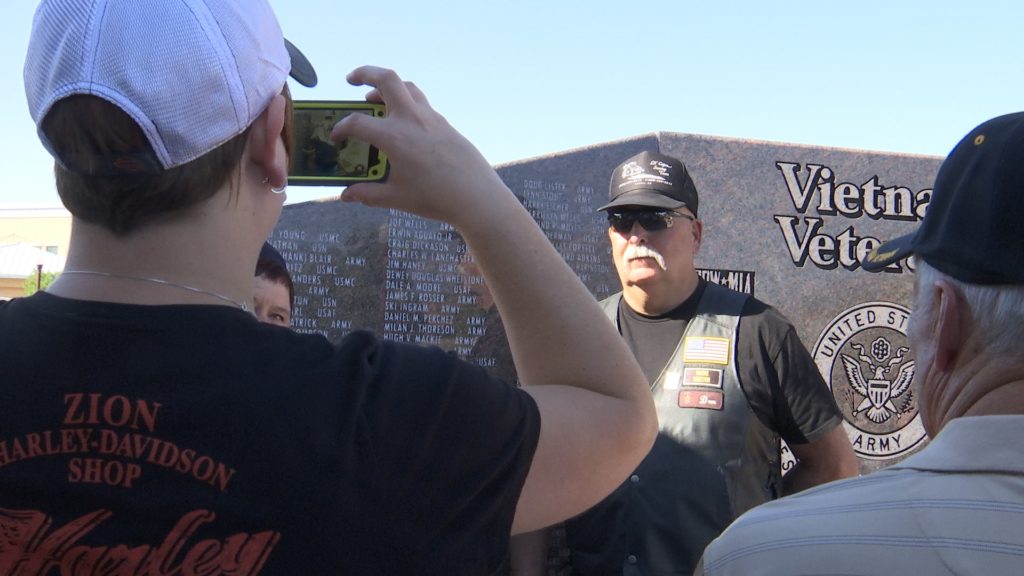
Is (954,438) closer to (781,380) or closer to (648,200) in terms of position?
(781,380)

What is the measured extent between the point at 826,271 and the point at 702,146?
0.81m

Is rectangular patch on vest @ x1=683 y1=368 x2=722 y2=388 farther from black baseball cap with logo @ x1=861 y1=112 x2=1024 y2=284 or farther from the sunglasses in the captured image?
black baseball cap with logo @ x1=861 y1=112 x2=1024 y2=284

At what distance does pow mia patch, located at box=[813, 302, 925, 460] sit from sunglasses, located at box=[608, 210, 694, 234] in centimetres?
109

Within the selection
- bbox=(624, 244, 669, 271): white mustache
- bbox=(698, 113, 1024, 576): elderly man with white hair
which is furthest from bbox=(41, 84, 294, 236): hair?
bbox=(624, 244, 669, 271): white mustache

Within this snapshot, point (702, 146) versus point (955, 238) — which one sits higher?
point (702, 146)

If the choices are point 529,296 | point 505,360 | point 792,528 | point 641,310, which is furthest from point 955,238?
point 505,360

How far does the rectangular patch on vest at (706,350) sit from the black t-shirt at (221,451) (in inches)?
94.4

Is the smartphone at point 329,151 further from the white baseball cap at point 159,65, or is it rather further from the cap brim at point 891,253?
the cap brim at point 891,253

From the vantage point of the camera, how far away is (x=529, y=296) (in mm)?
1074

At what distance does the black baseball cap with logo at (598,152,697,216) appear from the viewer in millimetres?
3541

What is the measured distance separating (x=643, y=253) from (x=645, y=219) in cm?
15

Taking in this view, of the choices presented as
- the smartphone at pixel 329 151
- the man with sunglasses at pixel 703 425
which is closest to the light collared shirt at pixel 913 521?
the smartphone at pixel 329 151

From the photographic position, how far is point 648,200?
11.6 ft

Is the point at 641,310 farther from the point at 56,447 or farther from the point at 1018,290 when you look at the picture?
the point at 56,447
